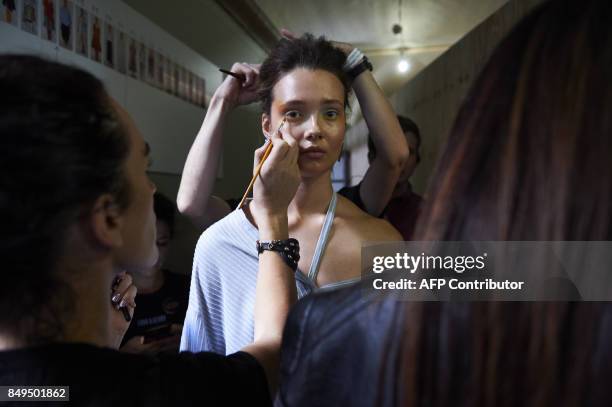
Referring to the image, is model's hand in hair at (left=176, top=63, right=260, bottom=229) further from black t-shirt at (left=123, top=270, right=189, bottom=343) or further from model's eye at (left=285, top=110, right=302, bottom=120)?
black t-shirt at (left=123, top=270, right=189, bottom=343)

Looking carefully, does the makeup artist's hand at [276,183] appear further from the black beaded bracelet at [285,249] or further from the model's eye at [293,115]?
the model's eye at [293,115]

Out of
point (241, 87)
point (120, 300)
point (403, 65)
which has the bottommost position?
point (120, 300)

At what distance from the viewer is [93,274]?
54 cm

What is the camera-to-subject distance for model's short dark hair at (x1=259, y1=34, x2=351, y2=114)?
1.01 meters

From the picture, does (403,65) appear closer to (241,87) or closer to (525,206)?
(241,87)

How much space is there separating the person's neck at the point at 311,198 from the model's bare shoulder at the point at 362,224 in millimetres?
40

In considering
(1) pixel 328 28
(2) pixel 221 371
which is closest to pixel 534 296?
(2) pixel 221 371

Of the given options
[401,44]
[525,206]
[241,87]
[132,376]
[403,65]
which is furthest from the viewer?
[403,65]

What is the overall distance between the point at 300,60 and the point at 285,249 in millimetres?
479

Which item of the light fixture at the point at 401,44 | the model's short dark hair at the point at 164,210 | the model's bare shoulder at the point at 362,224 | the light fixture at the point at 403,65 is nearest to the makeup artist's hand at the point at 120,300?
the model's bare shoulder at the point at 362,224

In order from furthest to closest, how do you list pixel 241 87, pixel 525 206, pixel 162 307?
1. pixel 162 307
2. pixel 241 87
3. pixel 525 206

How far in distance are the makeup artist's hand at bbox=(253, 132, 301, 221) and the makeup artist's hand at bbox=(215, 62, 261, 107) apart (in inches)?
13.9

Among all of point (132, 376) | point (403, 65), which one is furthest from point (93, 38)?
point (403, 65)

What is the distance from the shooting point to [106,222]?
528mm
